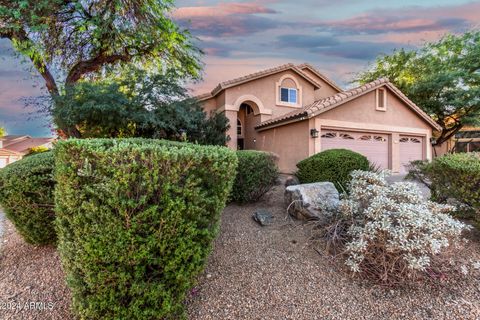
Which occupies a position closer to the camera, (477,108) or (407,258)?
(407,258)

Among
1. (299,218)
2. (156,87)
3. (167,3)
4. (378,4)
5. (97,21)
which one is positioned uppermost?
(167,3)

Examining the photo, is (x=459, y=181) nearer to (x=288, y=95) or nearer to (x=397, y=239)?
(x=397, y=239)

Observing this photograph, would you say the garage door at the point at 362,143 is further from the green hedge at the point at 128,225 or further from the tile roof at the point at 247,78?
the green hedge at the point at 128,225

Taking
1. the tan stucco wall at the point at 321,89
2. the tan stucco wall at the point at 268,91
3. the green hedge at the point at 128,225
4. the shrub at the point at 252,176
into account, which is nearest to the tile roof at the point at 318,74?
the tan stucco wall at the point at 321,89

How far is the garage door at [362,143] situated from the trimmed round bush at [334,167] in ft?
13.8

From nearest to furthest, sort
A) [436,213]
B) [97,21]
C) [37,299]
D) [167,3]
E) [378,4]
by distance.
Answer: [37,299]
[436,213]
[378,4]
[97,21]
[167,3]

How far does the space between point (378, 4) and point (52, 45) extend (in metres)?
14.1

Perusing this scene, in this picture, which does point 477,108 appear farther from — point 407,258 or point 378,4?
point 407,258

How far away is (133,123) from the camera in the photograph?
10125 millimetres

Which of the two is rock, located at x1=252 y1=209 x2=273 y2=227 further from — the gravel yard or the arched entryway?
the arched entryway

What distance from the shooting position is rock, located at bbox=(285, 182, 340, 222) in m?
5.30

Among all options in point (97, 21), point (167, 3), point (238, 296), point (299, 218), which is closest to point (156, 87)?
point (97, 21)

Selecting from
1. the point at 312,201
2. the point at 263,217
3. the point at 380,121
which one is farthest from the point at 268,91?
the point at 263,217

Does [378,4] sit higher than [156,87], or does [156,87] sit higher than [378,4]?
[378,4]
